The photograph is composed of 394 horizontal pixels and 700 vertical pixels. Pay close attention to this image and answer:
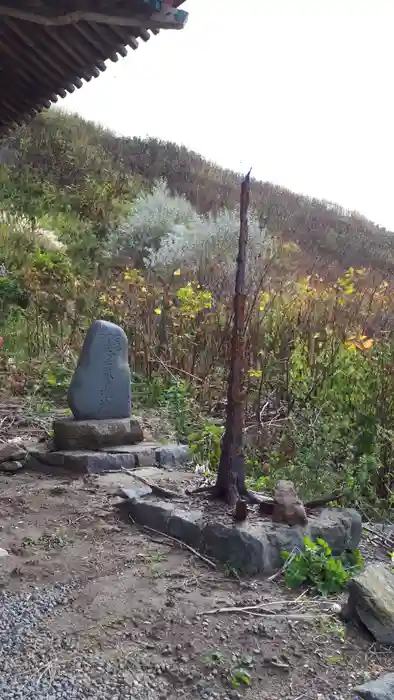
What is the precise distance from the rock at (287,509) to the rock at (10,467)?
2022 mm

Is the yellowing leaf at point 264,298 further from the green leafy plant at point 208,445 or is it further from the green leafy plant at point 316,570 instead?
the green leafy plant at point 316,570

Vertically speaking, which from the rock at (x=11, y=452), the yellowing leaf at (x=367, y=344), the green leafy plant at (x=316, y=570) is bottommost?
the rock at (x=11, y=452)

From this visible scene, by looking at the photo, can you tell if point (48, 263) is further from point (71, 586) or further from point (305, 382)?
point (71, 586)

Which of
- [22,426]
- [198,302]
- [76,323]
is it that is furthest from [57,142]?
[22,426]

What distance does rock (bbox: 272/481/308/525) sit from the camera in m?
3.35

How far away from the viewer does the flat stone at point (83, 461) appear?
464 cm

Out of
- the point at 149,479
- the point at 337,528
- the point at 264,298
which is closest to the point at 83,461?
the point at 149,479

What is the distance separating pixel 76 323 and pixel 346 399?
3.73m

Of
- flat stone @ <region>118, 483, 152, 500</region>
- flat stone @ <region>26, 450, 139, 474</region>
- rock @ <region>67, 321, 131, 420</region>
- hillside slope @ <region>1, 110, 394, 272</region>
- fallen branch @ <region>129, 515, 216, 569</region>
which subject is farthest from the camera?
hillside slope @ <region>1, 110, 394, 272</region>

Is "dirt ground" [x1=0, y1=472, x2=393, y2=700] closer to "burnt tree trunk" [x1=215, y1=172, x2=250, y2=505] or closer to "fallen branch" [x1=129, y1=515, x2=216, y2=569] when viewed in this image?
"fallen branch" [x1=129, y1=515, x2=216, y2=569]

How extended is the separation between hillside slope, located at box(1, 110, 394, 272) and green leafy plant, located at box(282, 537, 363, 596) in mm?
11554

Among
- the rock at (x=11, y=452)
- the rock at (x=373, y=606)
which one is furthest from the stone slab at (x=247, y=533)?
the rock at (x=11, y=452)

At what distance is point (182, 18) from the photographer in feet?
15.1

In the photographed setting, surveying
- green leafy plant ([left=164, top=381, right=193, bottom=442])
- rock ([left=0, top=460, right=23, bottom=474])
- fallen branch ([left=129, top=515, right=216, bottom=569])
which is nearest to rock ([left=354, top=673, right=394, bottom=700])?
fallen branch ([left=129, top=515, right=216, bottom=569])
